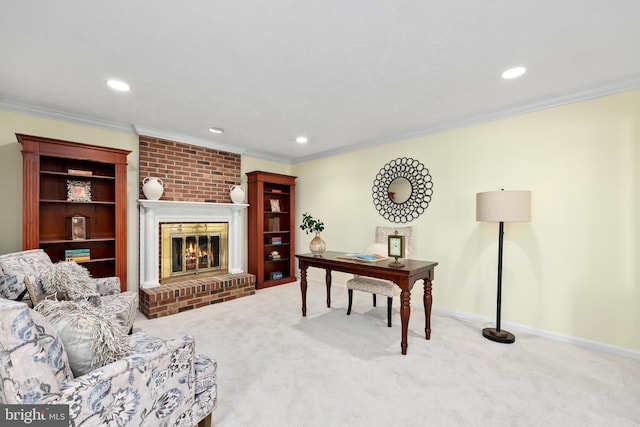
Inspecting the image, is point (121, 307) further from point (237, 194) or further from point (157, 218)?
point (237, 194)

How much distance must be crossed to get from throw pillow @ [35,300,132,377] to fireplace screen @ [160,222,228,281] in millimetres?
2688

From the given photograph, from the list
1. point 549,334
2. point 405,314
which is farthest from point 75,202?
point 549,334

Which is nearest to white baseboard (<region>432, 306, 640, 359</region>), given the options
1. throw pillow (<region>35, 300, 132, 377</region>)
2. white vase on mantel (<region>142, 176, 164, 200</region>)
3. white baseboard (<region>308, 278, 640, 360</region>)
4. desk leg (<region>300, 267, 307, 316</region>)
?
white baseboard (<region>308, 278, 640, 360</region>)

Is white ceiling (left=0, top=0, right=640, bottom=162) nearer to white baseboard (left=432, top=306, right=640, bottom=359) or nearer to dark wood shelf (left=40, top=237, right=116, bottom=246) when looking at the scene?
dark wood shelf (left=40, top=237, right=116, bottom=246)

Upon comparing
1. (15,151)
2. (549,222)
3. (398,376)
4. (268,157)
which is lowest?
(398,376)

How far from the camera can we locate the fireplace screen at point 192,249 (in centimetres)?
374

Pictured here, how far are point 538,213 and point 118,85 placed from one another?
415cm

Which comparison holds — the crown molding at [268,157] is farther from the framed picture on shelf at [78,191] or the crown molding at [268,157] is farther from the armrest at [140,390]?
the armrest at [140,390]

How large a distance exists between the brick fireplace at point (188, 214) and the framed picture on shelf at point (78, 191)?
0.56 metres

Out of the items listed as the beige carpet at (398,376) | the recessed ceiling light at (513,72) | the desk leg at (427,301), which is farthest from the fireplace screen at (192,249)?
the recessed ceiling light at (513,72)

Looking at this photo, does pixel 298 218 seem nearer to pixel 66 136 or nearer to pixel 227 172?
pixel 227 172

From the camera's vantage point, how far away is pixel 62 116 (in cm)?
303

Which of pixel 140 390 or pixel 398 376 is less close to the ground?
pixel 140 390

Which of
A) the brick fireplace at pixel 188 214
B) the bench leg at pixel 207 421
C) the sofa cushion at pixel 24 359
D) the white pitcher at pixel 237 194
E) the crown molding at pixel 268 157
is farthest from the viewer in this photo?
the crown molding at pixel 268 157
